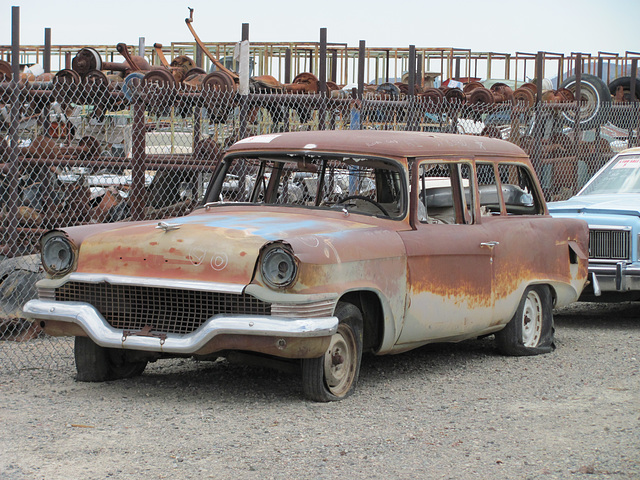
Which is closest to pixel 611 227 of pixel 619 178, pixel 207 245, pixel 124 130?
pixel 619 178

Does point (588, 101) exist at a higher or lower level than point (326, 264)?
higher

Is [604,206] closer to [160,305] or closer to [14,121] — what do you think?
[160,305]

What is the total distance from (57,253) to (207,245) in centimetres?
107

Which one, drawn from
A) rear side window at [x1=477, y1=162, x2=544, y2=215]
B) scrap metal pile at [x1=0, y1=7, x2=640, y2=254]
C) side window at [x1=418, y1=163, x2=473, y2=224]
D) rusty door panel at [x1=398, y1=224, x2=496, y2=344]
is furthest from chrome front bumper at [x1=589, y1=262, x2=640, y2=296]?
scrap metal pile at [x1=0, y1=7, x2=640, y2=254]

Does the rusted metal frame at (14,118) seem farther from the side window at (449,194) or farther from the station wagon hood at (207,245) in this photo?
the side window at (449,194)

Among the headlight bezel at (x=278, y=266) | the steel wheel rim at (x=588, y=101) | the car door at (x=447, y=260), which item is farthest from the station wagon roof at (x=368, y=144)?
the steel wheel rim at (x=588, y=101)

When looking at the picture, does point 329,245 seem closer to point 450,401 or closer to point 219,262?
point 219,262

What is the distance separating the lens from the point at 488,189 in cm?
714

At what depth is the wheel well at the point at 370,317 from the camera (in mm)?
5719

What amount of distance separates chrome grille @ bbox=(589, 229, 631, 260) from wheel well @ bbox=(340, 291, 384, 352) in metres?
3.71

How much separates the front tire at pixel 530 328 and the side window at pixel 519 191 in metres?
0.66

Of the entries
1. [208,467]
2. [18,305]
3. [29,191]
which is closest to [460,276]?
[208,467]

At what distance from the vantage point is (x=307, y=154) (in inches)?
251

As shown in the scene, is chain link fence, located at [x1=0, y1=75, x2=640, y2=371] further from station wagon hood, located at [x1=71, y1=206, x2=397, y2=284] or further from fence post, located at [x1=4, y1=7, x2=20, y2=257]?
station wagon hood, located at [x1=71, y1=206, x2=397, y2=284]
